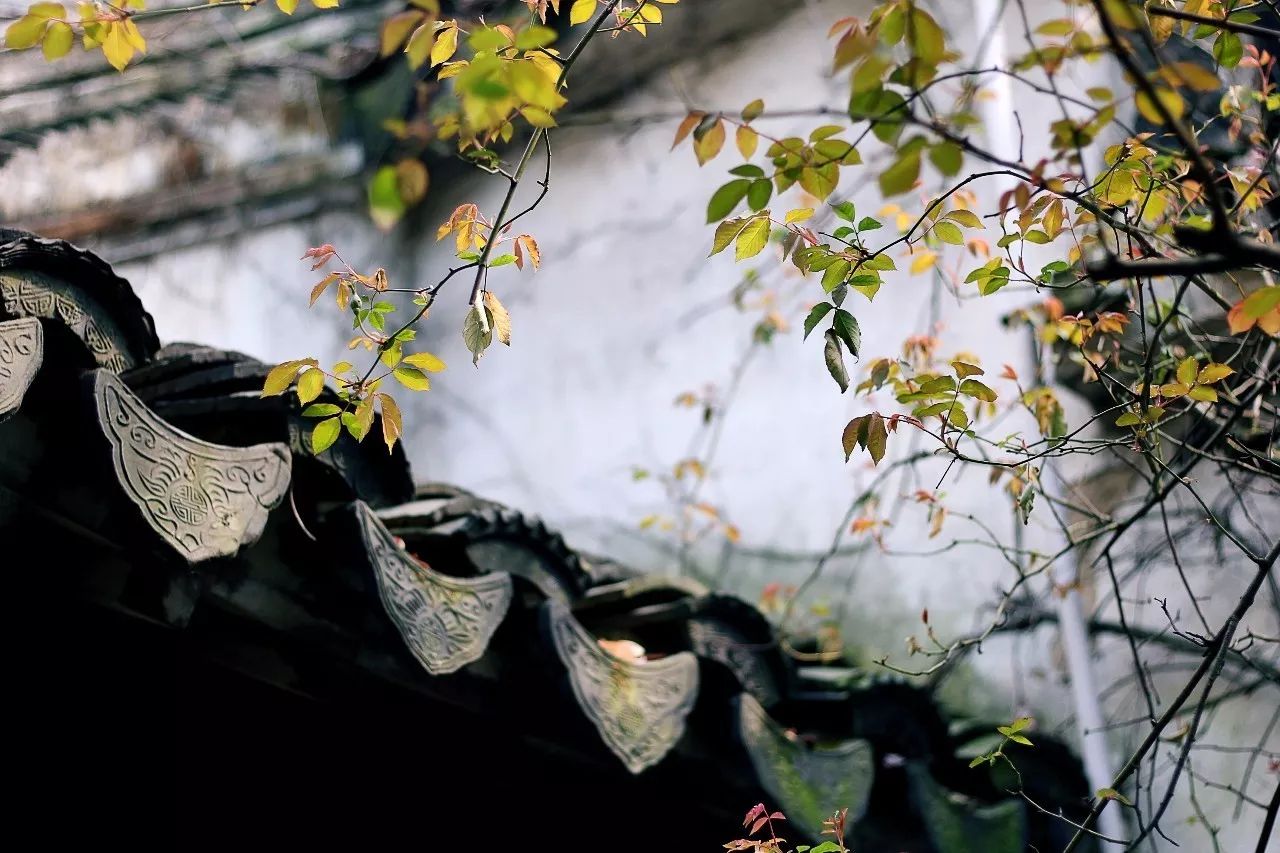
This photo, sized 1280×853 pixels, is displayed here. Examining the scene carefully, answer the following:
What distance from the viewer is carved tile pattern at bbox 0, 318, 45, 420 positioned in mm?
1878

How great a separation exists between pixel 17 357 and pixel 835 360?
1285 mm

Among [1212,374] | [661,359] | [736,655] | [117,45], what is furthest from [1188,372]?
[661,359]

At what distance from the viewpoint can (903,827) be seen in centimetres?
378

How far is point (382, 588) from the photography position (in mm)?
2385

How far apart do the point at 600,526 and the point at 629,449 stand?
35 cm

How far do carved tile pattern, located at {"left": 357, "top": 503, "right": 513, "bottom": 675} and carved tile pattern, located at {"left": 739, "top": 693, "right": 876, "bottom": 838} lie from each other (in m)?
0.86

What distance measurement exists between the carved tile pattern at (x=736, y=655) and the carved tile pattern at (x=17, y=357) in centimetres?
179

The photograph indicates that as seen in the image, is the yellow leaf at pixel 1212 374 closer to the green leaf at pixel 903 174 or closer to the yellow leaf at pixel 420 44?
the green leaf at pixel 903 174

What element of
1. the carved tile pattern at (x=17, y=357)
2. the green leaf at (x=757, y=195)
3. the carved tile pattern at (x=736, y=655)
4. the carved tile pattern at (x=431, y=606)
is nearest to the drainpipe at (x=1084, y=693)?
the carved tile pattern at (x=736, y=655)

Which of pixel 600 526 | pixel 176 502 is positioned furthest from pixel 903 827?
pixel 176 502

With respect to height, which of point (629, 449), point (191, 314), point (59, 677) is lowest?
→ point (59, 677)

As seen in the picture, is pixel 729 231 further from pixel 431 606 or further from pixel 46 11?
pixel 46 11

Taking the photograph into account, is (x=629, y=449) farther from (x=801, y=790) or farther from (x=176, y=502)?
(x=176, y=502)

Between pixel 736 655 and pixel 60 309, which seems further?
pixel 736 655
